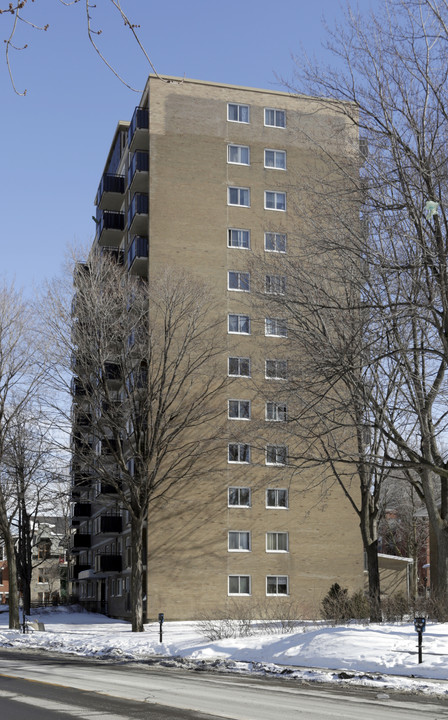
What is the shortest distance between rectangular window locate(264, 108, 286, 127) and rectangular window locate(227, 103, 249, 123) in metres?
1.22

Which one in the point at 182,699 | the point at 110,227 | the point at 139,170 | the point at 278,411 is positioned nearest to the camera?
the point at 182,699

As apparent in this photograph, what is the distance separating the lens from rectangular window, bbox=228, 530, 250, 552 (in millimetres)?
43188

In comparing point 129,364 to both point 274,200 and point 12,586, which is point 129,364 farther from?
point 274,200

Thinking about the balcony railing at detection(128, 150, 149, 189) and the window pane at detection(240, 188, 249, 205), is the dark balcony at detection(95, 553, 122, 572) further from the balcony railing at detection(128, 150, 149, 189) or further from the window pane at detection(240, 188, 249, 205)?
the balcony railing at detection(128, 150, 149, 189)

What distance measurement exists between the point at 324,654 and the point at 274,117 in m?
A: 36.0

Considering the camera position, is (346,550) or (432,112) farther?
(346,550)

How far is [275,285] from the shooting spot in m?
23.8

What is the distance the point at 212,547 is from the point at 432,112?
28.8 meters

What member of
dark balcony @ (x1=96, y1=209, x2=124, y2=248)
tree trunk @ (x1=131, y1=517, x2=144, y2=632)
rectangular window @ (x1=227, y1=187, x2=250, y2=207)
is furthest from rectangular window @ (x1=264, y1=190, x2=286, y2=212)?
tree trunk @ (x1=131, y1=517, x2=144, y2=632)

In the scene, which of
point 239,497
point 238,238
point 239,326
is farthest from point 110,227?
point 239,497

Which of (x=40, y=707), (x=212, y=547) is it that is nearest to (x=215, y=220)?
(x=212, y=547)

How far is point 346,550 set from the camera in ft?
148

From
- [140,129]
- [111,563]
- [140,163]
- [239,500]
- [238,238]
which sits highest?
[140,129]

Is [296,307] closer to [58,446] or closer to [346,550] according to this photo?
[58,446]
